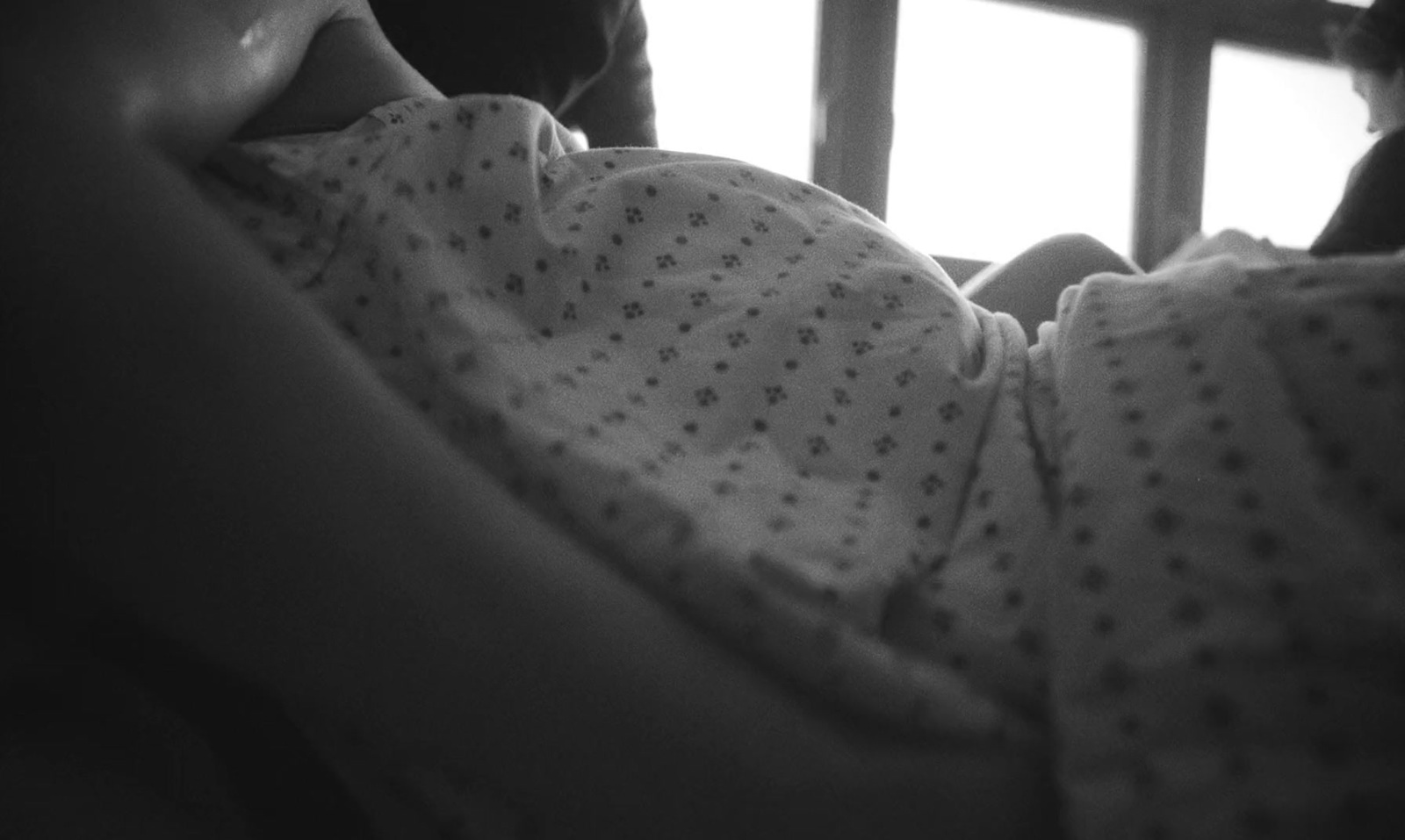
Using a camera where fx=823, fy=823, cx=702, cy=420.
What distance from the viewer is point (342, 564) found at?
291 mm

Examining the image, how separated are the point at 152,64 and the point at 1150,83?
255cm

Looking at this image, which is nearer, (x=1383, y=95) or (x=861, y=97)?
(x=1383, y=95)

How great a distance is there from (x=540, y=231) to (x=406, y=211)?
66mm

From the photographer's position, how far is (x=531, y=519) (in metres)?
0.32

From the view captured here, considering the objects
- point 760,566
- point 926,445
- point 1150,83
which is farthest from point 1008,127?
point 760,566

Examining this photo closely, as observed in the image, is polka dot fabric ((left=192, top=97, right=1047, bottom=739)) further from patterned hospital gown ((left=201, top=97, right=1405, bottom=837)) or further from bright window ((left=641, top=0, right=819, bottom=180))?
bright window ((left=641, top=0, right=819, bottom=180))

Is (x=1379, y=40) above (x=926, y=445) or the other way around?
above

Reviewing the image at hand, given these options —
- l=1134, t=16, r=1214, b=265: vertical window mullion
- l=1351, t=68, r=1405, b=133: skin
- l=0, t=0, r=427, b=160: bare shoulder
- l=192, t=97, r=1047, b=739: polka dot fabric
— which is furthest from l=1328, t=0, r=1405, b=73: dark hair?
l=0, t=0, r=427, b=160: bare shoulder

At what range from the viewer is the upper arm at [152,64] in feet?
1.09

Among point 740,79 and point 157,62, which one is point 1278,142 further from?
point 157,62

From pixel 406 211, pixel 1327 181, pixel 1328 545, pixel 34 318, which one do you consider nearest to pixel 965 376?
pixel 1328 545

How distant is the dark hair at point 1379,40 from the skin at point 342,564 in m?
1.90

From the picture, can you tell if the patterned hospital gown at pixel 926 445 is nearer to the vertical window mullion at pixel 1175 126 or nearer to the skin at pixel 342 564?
the skin at pixel 342 564

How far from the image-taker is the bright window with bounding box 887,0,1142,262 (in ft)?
7.25
